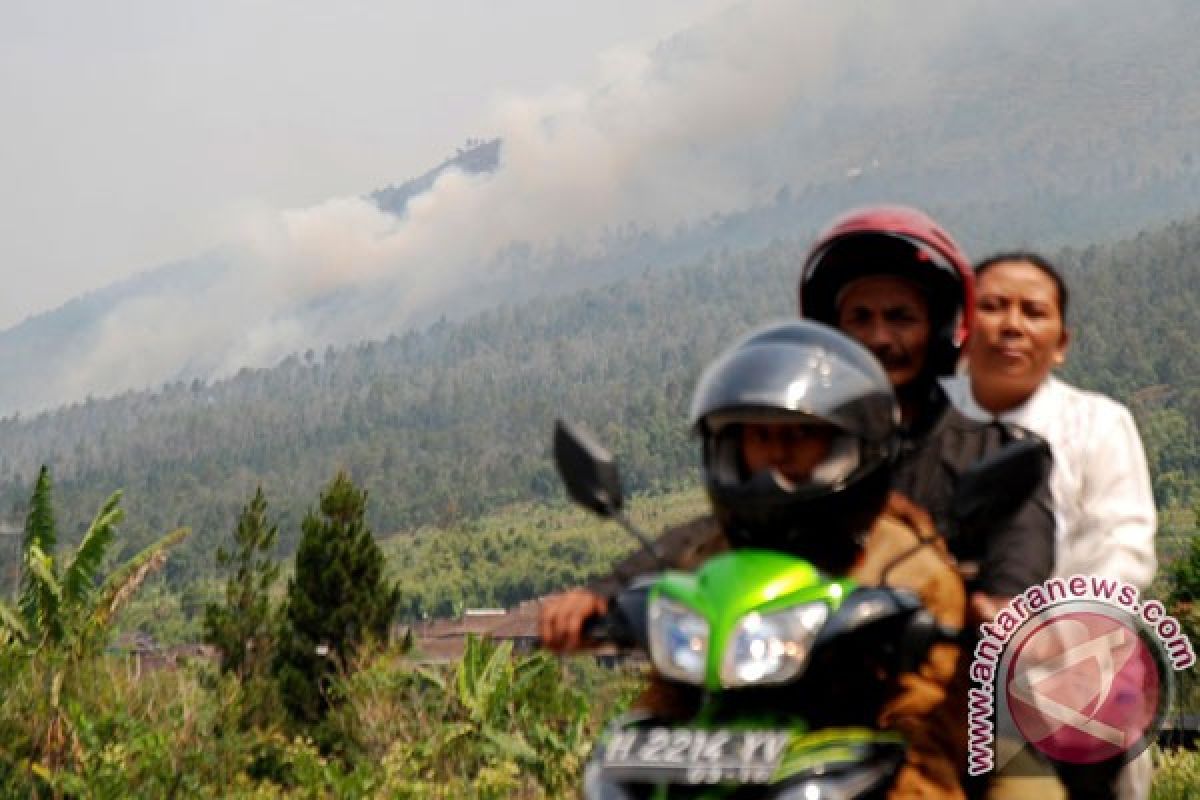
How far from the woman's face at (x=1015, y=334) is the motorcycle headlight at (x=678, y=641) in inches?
56.2

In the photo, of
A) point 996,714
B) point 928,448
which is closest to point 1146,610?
point 996,714

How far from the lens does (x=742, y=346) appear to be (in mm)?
2828

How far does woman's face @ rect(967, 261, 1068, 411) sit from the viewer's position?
365 centimetres

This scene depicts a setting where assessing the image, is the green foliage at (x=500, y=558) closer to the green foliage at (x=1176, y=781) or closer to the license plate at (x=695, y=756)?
the green foliage at (x=1176, y=781)

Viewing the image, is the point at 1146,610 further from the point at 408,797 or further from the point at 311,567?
the point at 311,567

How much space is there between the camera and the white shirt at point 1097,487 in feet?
10.4

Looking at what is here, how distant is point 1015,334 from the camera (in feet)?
12.0

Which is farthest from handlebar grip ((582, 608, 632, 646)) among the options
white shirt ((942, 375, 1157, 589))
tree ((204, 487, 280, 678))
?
tree ((204, 487, 280, 678))

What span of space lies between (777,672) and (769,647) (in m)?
0.04

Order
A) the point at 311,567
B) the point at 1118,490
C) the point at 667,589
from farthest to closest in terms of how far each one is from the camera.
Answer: the point at 311,567 → the point at 1118,490 → the point at 667,589

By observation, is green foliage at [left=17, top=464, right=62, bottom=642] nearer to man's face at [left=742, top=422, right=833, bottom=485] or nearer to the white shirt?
the white shirt

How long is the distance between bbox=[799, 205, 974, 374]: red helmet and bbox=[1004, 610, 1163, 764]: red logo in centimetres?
98

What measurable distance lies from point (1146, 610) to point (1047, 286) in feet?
3.33

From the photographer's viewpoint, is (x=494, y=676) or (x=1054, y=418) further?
(x=494, y=676)
